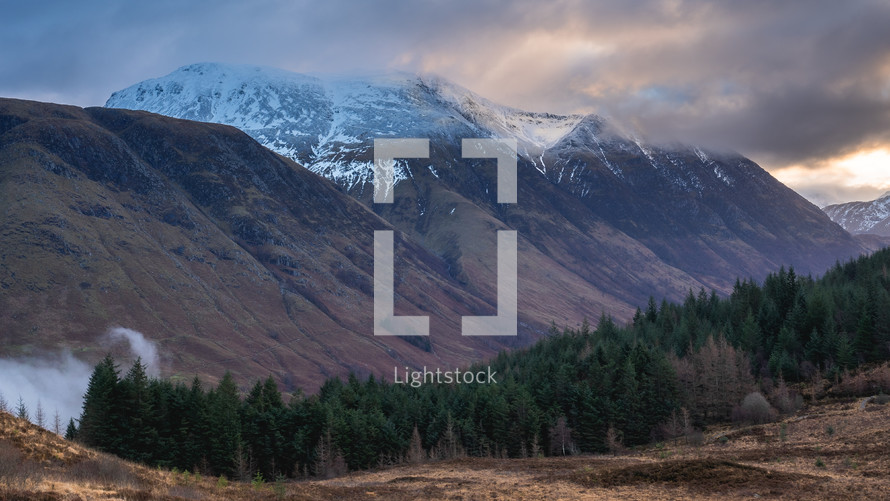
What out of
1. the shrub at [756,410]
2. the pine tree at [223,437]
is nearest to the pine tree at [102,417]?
the pine tree at [223,437]

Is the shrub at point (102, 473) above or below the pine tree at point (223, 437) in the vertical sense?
above

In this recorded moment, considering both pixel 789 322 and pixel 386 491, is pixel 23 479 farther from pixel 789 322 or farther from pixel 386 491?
pixel 789 322

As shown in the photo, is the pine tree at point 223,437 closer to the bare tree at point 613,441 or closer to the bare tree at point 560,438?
the bare tree at point 560,438

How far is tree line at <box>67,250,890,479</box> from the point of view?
2857 inches

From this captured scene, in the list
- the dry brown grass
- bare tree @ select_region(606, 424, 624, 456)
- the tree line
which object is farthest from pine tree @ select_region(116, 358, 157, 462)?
bare tree @ select_region(606, 424, 624, 456)

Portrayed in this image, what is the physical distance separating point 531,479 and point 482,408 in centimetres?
4634

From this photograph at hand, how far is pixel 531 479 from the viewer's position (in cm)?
4150

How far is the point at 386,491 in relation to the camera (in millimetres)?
38719

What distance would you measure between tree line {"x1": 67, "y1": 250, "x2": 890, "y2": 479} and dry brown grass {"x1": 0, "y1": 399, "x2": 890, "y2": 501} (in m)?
28.6

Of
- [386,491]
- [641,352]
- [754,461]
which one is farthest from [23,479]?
[641,352]

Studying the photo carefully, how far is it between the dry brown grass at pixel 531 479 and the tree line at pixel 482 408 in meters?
28.6

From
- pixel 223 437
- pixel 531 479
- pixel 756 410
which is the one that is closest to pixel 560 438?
pixel 756 410

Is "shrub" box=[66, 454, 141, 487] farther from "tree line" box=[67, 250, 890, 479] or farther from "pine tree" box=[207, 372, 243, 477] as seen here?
"pine tree" box=[207, 372, 243, 477]

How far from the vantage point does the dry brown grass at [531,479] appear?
27.9 m
